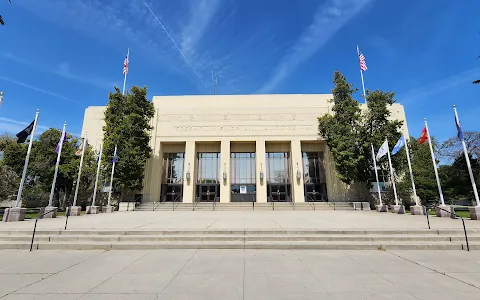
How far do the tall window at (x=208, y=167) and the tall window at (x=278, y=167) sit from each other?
7.35 metres

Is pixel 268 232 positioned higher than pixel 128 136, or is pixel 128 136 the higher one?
pixel 128 136

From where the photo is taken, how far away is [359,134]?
2786cm

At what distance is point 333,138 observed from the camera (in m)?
28.4

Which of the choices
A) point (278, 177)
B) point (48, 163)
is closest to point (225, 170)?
point (278, 177)

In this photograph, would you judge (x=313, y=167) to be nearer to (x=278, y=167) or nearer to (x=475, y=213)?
(x=278, y=167)

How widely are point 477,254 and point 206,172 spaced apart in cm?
2897

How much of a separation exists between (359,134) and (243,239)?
24.7 m

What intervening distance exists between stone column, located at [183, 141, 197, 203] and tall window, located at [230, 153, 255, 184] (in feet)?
18.3

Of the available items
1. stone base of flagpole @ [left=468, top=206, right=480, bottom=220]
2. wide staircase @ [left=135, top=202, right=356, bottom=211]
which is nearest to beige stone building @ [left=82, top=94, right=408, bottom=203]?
wide staircase @ [left=135, top=202, right=356, bottom=211]

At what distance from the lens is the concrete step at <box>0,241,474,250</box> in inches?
304

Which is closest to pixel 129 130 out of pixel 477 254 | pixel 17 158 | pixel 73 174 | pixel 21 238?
pixel 73 174

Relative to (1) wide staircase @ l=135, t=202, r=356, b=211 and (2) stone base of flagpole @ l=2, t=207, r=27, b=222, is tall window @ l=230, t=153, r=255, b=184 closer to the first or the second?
(1) wide staircase @ l=135, t=202, r=356, b=211

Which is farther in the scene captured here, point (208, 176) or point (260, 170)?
point (208, 176)

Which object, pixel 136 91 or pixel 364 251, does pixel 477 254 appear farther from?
pixel 136 91
